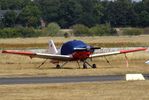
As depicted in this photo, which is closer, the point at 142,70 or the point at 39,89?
the point at 39,89

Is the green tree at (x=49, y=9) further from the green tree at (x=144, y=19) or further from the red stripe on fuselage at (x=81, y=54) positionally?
the red stripe on fuselage at (x=81, y=54)

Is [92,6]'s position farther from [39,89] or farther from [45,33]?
[39,89]

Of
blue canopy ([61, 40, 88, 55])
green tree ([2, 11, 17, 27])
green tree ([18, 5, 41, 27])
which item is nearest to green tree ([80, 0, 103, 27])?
green tree ([18, 5, 41, 27])

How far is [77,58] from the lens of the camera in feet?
128

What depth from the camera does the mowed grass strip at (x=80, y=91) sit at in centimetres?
2081

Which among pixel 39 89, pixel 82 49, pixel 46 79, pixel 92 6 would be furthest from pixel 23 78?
pixel 92 6

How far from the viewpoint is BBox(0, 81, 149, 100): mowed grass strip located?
2081 cm

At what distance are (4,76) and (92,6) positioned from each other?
15842 cm

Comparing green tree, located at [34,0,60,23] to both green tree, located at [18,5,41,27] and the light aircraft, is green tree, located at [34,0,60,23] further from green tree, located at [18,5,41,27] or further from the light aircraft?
the light aircraft

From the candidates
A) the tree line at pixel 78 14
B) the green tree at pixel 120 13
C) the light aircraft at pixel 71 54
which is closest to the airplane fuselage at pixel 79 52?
the light aircraft at pixel 71 54

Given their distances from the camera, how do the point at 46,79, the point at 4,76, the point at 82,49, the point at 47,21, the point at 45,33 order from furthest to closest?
the point at 47,21 → the point at 45,33 → the point at 82,49 → the point at 4,76 → the point at 46,79

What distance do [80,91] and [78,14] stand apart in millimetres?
145054

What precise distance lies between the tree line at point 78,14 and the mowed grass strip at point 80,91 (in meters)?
122

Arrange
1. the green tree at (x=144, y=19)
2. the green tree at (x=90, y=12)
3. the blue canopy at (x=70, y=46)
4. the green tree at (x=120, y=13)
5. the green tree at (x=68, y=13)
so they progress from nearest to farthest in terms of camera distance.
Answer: the blue canopy at (x=70, y=46)
the green tree at (x=144, y=19)
the green tree at (x=90, y=12)
the green tree at (x=120, y=13)
the green tree at (x=68, y=13)
